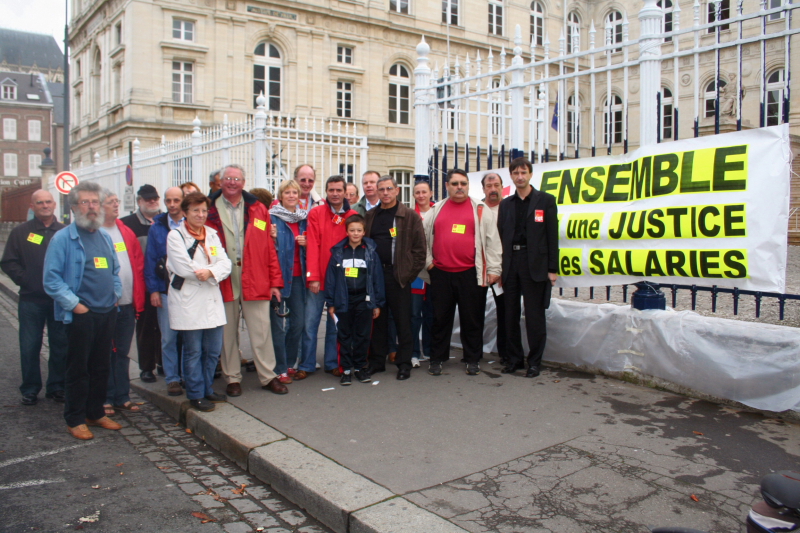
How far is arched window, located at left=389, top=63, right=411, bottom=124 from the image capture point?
2952 cm

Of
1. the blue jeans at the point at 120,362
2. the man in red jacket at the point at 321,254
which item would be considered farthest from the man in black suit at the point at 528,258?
the blue jeans at the point at 120,362

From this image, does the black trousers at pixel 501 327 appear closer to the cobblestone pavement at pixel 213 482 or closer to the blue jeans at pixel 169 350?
the cobblestone pavement at pixel 213 482

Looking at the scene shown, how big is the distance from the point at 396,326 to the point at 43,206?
11.3 feet

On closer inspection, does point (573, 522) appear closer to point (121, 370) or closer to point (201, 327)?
point (201, 327)

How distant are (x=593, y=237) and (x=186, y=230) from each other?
3526 mm

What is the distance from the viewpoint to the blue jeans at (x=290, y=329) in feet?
19.4

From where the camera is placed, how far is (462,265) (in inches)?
234

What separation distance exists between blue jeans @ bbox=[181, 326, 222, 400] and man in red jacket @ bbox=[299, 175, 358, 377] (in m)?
1.04

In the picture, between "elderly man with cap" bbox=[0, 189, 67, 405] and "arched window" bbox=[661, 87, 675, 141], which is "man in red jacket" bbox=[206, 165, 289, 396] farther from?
"arched window" bbox=[661, 87, 675, 141]

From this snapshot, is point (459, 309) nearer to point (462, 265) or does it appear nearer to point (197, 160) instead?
point (462, 265)

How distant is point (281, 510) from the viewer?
365 centimetres

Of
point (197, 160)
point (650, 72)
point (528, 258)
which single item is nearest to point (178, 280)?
point (528, 258)

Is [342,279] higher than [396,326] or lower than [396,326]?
higher

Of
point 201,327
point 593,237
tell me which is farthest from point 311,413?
point 593,237
